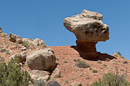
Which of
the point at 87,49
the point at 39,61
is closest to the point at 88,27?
the point at 87,49

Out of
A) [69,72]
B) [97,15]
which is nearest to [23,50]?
[69,72]

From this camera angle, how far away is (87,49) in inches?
A: 938

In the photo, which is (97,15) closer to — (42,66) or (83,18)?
(83,18)

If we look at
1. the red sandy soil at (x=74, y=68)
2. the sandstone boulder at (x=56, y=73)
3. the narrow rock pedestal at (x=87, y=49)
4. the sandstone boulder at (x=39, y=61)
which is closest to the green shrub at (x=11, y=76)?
the red sandy soil at (x=74, y=68)

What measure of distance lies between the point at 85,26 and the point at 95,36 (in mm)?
1710

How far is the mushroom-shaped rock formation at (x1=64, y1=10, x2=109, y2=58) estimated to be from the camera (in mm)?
22219

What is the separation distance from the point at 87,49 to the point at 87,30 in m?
2.77

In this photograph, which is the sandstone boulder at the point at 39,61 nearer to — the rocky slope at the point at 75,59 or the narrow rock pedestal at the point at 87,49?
the rocky slope at the point at 75,59

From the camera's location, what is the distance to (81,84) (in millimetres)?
15164

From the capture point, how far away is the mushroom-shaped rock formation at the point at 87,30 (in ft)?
72.9

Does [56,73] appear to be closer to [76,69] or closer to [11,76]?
[76,69]

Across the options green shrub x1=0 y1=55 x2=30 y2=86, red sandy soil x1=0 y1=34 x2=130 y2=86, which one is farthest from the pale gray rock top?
green shrub x1=0 y1=55 x2=30 y2=86

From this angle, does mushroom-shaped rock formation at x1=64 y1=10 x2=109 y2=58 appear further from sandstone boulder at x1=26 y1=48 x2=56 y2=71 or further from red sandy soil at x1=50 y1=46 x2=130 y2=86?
sandstone boulder at x1=26 y1=48 x2=56 y2=71

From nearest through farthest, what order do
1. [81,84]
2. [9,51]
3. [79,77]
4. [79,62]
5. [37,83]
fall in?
1. [37,83]
2. [81,84]
3. [79,77]
4. [79,62]
5. [9,51]
